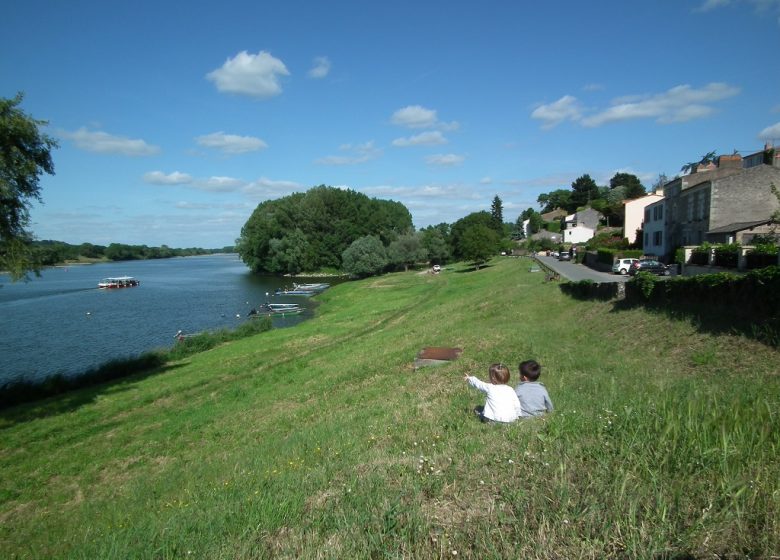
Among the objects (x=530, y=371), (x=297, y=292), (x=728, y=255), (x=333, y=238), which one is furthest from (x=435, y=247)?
(x=530, y=371)

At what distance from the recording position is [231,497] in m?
6.18

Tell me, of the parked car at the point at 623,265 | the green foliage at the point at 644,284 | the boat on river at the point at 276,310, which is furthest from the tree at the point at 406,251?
the green foliage at the point at 644,284

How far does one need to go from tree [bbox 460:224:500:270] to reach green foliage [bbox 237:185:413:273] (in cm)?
3334

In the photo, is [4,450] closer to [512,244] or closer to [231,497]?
[231,497]

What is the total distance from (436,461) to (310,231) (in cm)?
10572

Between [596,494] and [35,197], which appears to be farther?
[35,197]

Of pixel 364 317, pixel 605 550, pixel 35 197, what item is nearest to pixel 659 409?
pixel 605 550

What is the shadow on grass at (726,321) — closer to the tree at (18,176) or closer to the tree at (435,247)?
the tree at (18,176)

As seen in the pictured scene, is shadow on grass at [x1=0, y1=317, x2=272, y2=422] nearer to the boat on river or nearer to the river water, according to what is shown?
the river water

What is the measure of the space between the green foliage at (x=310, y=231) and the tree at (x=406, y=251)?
943 centimetres

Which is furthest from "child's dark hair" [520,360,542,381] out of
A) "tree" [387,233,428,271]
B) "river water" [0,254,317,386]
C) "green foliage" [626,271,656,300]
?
"tree" [387,233,428,271]

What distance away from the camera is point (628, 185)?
132125mm

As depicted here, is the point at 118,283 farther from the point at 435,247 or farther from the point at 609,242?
the point at 609,242

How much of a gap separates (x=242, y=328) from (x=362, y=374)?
1035 inches
